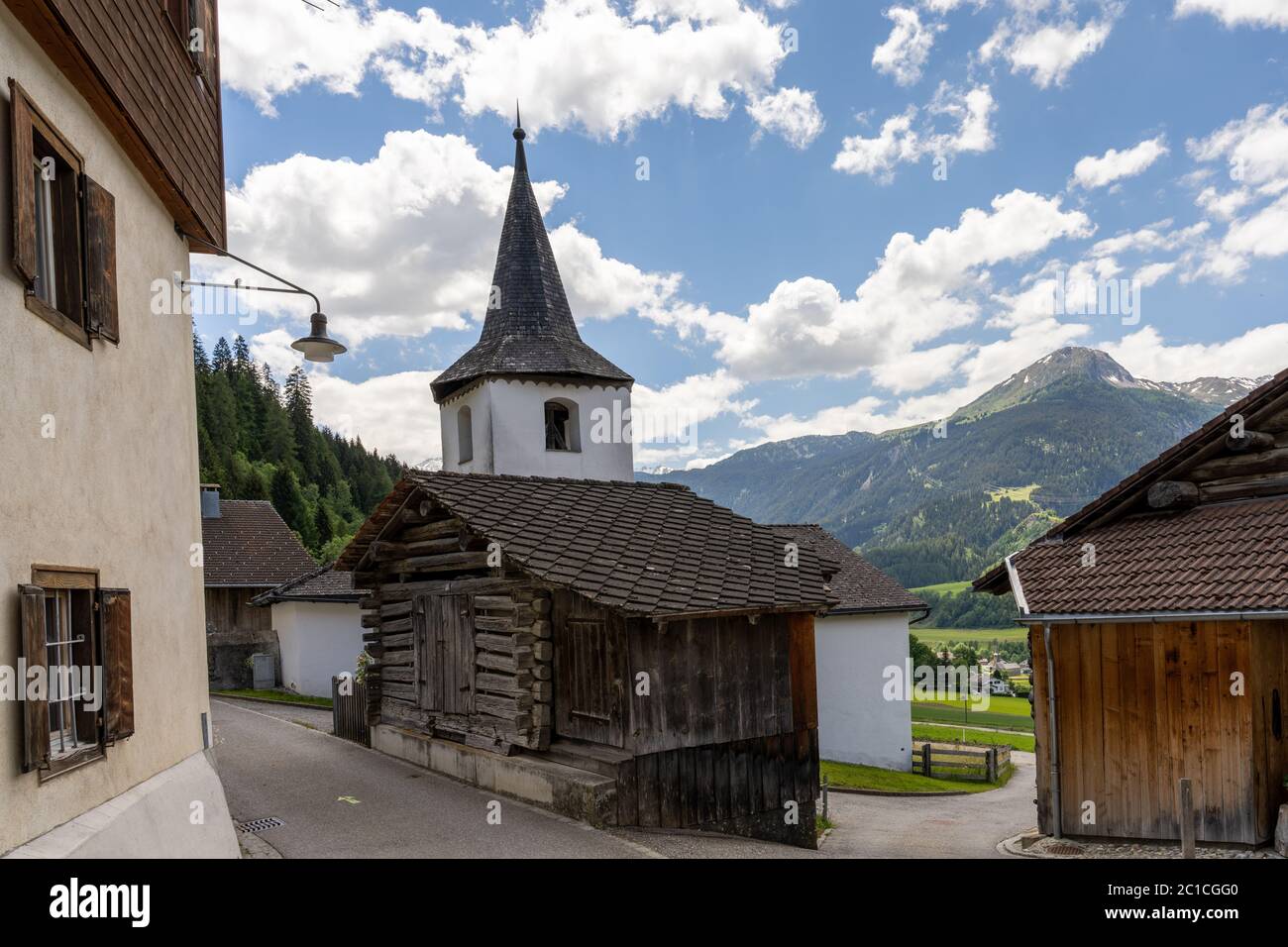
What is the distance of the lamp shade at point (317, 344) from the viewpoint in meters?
10.5

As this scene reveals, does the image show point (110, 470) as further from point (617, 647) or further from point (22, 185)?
point (617, 647)

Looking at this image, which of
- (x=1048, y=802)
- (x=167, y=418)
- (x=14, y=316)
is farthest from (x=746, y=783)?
(x=14, y=316)

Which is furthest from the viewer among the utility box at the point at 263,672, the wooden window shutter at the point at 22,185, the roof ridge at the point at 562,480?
the utility box at the point at 263,672

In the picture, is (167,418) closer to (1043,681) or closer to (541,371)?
(1043,681)

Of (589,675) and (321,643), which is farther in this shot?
(321,643)

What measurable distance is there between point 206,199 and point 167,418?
2781mm

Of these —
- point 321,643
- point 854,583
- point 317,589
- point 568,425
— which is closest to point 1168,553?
point 568,425

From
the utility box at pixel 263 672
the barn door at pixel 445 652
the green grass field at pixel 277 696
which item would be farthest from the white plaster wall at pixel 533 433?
the utility box at pixel 263 672

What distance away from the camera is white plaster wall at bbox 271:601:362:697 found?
28.5 m

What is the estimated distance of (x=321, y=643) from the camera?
95.6ft

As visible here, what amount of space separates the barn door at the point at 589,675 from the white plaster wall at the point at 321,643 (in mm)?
17295

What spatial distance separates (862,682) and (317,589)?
1762 centimetres

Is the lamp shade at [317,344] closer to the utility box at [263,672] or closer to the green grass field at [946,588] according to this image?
the utility box at [263,672]

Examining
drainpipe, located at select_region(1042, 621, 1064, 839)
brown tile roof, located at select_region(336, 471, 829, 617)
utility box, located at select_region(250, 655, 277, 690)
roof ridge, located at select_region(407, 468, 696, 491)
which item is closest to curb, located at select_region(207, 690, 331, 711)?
utility box, located at select_region(250, 655, 277, 690)
